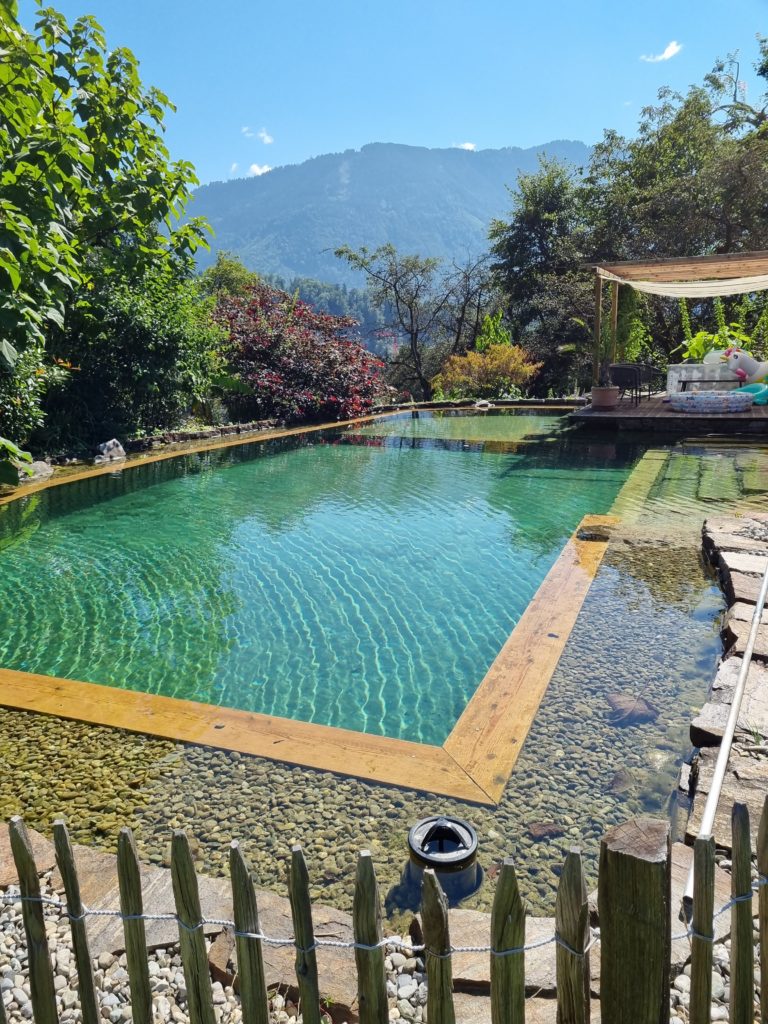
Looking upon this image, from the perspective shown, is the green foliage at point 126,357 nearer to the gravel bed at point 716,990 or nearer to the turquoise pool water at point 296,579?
the turquoise pool water at point 296,579

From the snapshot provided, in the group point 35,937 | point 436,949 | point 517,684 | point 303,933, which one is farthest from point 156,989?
point 517,684

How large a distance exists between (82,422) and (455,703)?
33.4 ft

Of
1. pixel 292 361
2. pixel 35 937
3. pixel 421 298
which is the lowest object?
pixel 35 937

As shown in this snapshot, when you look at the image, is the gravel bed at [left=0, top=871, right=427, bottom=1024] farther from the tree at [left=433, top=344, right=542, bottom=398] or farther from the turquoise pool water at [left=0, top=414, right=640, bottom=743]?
the tree at [left=433, top=344, right=542, bottom=398]

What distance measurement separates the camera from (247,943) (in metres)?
1.32

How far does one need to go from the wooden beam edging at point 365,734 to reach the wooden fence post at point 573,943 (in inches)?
58.1

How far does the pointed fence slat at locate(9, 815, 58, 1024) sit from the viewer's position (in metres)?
1.42

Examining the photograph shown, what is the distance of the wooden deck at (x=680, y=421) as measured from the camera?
473 inches

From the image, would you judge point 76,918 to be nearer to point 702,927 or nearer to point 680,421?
point 702,927

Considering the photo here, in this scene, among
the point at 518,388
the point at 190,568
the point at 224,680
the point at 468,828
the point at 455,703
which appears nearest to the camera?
the point at 468,828

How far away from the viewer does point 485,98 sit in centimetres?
10144

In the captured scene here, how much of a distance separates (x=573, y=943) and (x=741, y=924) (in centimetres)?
36

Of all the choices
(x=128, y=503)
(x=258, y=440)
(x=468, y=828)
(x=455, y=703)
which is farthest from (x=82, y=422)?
(x=468, y=828)

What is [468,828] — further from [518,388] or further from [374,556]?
[518,388]
